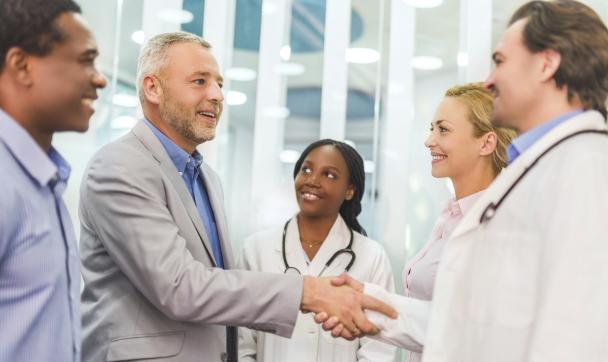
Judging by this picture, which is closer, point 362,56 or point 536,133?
point 536,133

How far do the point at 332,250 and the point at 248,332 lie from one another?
18.9 inches

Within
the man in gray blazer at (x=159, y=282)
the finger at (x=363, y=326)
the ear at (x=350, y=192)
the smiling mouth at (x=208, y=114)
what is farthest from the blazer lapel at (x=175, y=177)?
the ear at (x=350, y=192)

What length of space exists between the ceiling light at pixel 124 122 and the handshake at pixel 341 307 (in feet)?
4.49

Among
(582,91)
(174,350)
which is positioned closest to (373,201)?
(174,350)

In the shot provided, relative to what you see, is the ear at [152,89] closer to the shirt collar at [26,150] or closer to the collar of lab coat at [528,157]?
the shirt collar at [26,150]

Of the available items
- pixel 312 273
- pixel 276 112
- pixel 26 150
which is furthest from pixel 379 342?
pixel 26 150

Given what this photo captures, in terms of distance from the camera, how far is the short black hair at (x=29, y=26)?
1.33m

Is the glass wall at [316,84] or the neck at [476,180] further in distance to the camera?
the glass wall at [316,84]

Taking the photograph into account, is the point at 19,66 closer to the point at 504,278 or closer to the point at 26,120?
the point at 26,120

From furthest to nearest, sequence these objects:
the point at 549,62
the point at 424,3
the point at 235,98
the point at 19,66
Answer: the point at 235,98, the point at 424,3, the point at 549,62, the point at 19,66

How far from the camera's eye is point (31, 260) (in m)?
1.29

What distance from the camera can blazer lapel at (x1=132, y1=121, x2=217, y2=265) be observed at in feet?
6.64

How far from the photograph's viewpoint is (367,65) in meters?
2.91

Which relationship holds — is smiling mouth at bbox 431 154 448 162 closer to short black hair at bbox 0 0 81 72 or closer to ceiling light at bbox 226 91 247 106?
ceiling light at bbox 226 91 247 106
